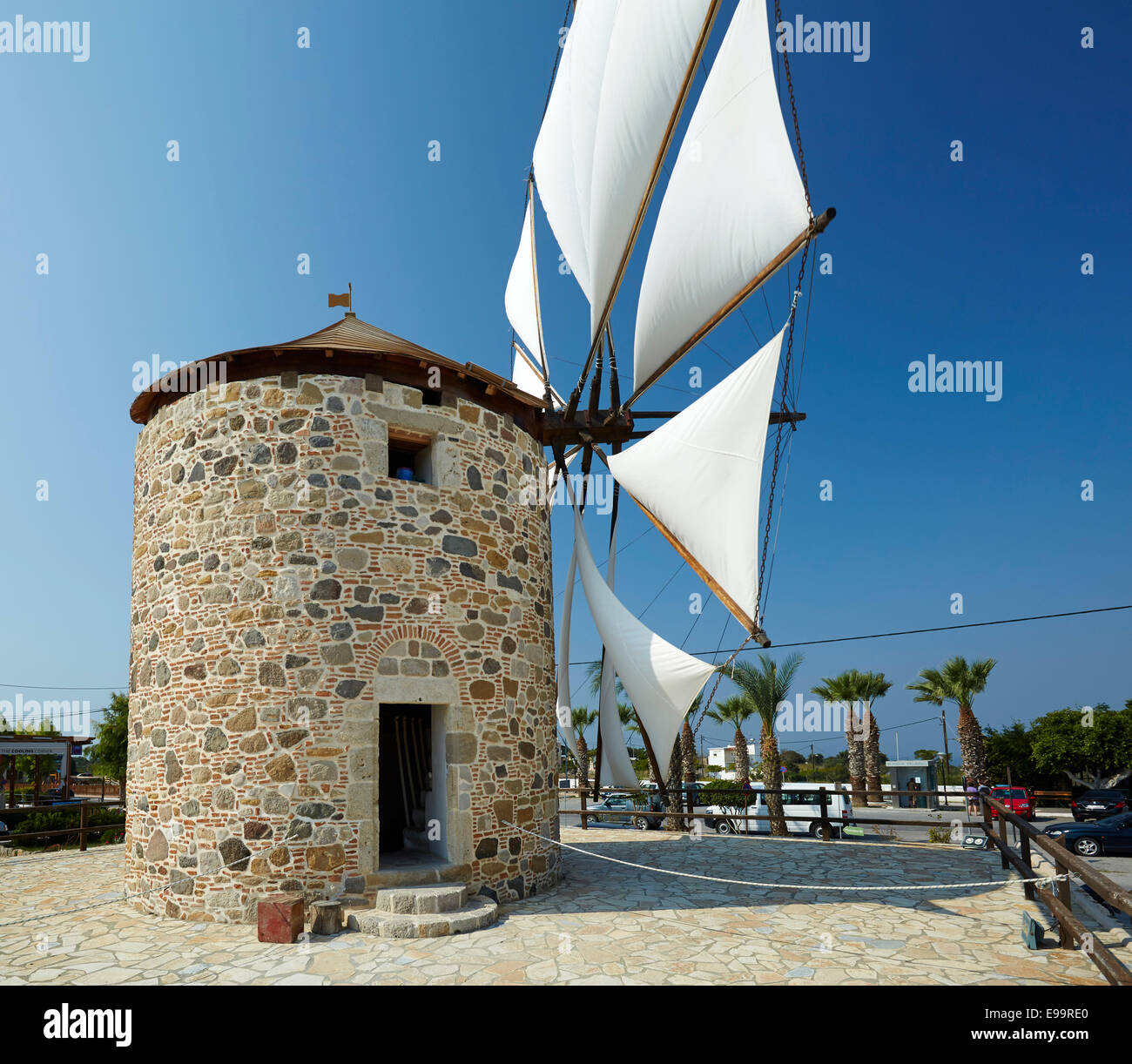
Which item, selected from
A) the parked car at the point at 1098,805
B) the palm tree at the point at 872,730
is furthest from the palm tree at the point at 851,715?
the parked car at the point at 1098,805

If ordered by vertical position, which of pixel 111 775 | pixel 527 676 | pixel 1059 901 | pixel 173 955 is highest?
pixel 527 676

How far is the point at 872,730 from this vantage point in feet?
88.5

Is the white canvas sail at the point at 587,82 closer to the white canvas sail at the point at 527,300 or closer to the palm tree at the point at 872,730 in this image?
the white canvas sail at the point at 527,300

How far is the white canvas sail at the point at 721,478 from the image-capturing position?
32.2 feet

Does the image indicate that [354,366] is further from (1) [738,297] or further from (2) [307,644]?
(1) [738,297]

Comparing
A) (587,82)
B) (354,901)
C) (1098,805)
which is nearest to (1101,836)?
(1098,805)

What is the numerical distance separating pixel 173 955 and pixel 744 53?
12593 millimetres

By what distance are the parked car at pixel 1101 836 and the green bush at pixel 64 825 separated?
18850mm

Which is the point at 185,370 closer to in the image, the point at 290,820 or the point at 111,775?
the point at 290,820

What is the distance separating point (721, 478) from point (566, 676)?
4.27m

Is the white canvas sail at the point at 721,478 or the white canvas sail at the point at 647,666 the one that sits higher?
the white canvas sail at the point at 721,478

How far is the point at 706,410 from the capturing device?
10633 millimetres

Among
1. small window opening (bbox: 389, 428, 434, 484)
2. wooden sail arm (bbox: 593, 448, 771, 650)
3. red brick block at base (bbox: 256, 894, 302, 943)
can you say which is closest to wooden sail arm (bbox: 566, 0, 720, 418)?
wooden sail arm (bbox: 593, 448, 771, 650)
